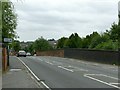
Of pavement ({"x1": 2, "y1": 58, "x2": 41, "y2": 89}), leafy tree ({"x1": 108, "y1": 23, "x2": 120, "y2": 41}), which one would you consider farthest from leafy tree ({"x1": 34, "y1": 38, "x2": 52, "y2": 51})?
pavement ({"x1": 2, "y1": 58, "x2": 41, "y2": 89})

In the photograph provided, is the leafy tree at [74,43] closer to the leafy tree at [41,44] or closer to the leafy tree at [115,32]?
the leafy tree at [41,44]

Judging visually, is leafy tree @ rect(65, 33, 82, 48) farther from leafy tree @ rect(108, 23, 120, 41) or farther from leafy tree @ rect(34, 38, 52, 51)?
leafy tree @ rect(108, 23, 120, 41)

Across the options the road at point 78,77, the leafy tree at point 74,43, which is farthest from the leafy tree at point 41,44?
the road at point 78,77

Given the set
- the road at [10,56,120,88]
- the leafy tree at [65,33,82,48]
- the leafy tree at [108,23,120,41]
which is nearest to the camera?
the road at [10,56,120,88]

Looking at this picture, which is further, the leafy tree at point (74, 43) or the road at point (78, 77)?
the leafy tree at point (74, 43)

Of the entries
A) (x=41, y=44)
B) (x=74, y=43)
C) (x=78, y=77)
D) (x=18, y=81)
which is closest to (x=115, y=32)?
(x=78, y=77)

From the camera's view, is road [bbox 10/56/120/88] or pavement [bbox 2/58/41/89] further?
road [bbox 10/56/120/88]

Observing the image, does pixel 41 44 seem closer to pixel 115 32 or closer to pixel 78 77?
pixel 115 32

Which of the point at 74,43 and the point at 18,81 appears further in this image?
the point at 74,43

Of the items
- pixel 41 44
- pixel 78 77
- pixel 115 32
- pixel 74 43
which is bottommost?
pixel 78 77

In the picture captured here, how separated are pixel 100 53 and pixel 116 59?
5725mm

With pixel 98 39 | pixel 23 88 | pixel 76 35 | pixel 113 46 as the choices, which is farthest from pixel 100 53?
pixel 76 35

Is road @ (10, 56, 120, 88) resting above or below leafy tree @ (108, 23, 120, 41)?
below

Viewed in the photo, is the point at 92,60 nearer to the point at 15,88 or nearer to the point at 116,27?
the point at 116,27
